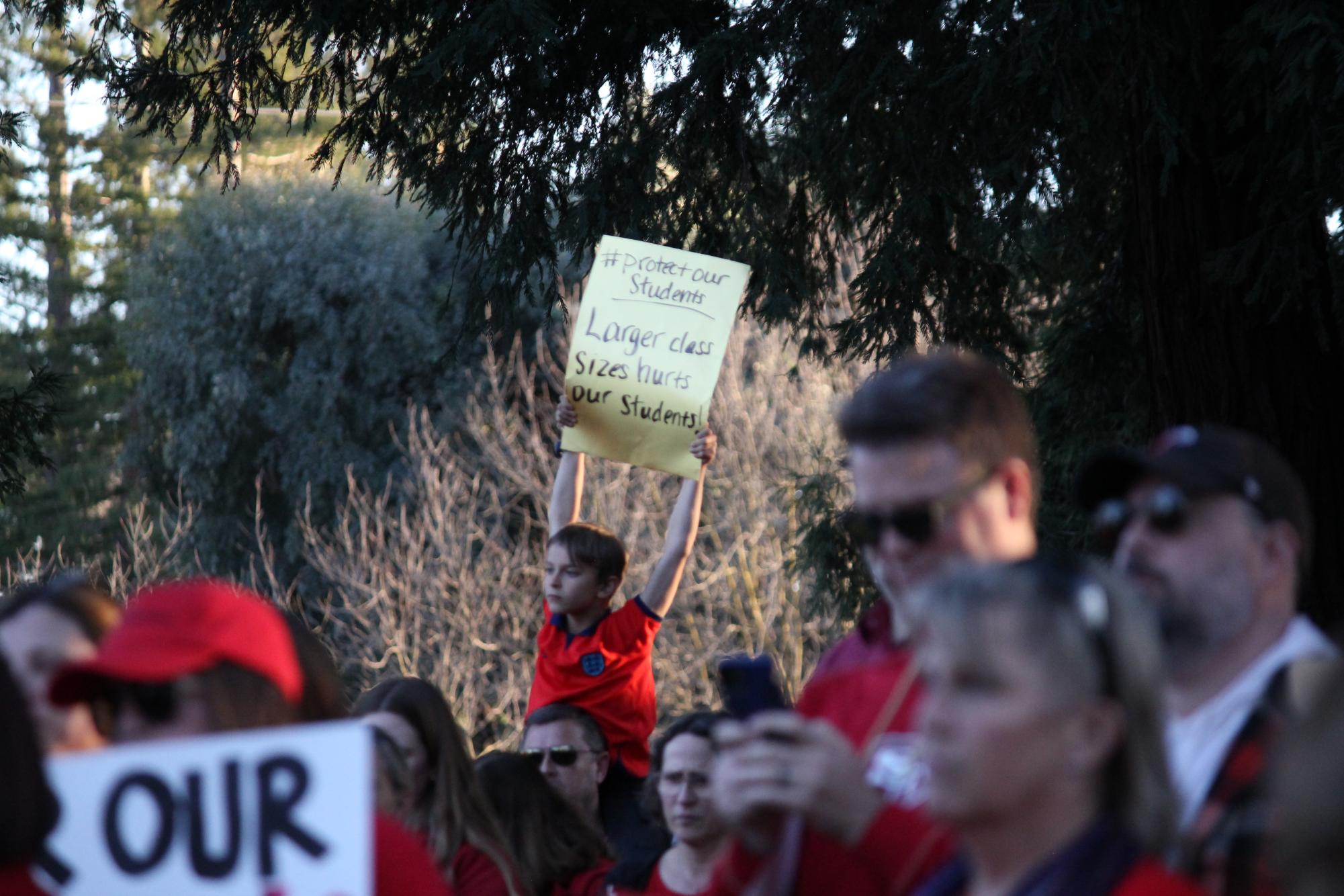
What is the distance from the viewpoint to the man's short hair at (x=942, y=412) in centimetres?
246

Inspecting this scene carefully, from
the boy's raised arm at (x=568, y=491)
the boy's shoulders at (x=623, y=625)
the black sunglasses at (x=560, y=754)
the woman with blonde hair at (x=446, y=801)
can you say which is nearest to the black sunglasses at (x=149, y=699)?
the woman with blonde hair at (x=446, y=801)

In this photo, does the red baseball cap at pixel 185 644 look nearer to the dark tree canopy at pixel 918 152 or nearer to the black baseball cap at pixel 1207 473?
the black baseball cap at pixel 1207 473

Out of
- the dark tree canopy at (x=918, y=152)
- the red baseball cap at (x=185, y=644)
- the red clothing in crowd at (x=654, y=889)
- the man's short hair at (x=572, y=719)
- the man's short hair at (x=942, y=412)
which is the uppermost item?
the dark tree canopy at (x=918, y=152)

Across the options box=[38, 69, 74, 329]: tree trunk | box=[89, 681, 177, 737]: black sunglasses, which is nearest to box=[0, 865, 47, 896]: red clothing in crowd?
box=[89, 681, 177, 737]: black sunglasses

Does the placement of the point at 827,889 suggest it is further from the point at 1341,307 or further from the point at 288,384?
the point at 288,384

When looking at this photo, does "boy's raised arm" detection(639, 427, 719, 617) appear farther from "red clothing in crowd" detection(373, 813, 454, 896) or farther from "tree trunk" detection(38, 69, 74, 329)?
"tree trunk" detection(38, 69, 74, 329)

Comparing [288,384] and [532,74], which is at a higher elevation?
Answer: [532,74]

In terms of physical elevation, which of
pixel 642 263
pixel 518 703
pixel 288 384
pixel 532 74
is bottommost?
pixel 518 703

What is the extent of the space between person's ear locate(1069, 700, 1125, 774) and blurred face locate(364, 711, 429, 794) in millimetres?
2646

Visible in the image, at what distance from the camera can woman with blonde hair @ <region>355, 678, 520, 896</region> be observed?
14.1 ft

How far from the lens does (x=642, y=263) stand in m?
6.54

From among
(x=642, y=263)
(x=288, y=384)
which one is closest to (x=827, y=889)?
(x=642, y=263)

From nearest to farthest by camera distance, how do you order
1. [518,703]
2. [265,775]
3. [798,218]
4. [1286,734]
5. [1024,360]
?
1. [1286,734]
2. [265,775]
3. [798,218]
4. [1024,360]
5. [518,703]

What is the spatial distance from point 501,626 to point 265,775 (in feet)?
59.6
